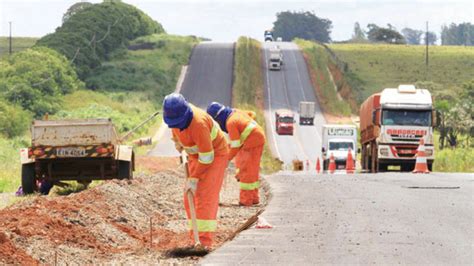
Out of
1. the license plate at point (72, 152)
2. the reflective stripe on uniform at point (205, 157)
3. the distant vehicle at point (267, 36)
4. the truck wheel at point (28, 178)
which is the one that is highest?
the distant vehicle at point (267, 36)

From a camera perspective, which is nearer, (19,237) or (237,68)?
(19,237)

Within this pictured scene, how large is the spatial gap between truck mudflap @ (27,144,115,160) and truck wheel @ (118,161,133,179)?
1.05m

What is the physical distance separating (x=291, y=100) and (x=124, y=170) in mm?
73210

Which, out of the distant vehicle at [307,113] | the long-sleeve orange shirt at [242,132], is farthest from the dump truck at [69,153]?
the distant vehicle at [307,113]

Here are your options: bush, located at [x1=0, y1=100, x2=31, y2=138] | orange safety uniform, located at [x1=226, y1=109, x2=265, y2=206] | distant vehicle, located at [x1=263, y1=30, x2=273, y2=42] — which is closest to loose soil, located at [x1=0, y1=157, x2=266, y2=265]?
orange safety uniform, located at [x1=226, y1=109, x2=265, y2=206]

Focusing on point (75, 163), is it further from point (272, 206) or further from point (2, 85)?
point (2, 85)

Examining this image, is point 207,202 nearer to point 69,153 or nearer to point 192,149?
point 192,149

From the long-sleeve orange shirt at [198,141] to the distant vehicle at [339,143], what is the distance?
40.0 m

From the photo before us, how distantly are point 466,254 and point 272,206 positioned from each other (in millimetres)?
6745

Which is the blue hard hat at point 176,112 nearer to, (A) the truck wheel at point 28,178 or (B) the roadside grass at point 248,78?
(A) the truck wheel at point 28,178

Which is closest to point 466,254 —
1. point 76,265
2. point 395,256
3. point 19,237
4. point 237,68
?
point 395,256

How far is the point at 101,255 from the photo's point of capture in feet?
43.0

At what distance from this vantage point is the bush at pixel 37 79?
219 feet

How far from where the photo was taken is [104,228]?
15672mm
